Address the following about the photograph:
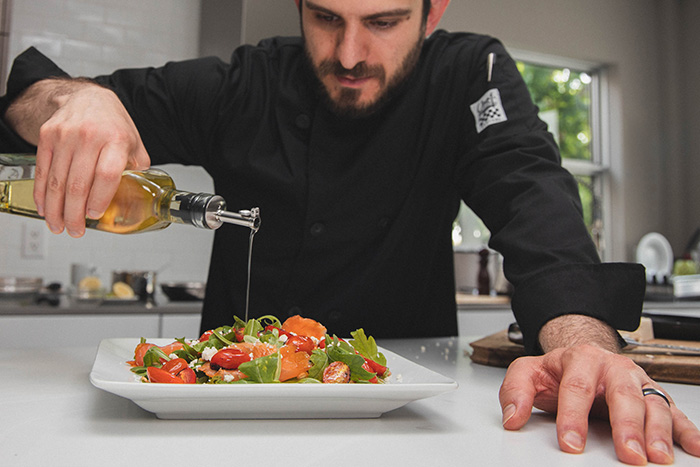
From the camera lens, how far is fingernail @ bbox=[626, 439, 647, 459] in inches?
19.5

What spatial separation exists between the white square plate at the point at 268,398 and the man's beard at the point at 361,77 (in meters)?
0.80

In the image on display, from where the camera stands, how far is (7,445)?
19.5 inches

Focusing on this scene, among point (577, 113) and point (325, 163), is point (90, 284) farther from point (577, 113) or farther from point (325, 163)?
point (577, 113)

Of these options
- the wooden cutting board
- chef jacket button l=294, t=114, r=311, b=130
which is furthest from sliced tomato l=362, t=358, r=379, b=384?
chef jacket button l=294, t=114, r=311, b=130

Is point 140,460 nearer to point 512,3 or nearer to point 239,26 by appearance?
point 239,26

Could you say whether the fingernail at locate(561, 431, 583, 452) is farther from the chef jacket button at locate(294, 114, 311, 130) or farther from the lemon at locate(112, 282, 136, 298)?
the lemon at locate(112, 282, 136, 298)

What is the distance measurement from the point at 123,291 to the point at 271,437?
6.13 feet

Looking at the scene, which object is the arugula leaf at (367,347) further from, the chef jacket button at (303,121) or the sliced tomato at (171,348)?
the chef jacket button at (303,121)

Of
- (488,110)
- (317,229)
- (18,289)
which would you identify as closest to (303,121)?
(317,229)

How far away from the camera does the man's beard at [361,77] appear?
4.15 feet

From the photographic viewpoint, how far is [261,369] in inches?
23.0

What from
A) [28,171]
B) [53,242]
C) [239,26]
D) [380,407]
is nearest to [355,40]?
[28,171]

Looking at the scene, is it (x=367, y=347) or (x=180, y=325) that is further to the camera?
(x=180, y=325)

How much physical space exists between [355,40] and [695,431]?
0.89m
